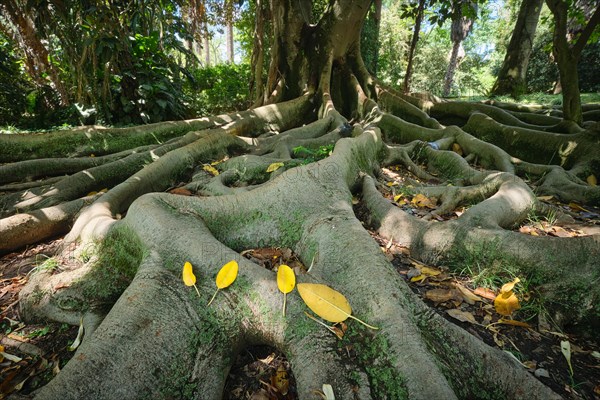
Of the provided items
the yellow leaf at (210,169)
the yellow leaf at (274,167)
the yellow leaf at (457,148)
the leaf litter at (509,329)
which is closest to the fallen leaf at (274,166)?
the yellow leaf at (274,167)

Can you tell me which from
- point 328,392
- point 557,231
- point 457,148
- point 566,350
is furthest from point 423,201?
point 328,392

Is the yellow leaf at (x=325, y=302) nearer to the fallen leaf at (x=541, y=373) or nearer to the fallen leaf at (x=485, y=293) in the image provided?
→ the fallen leaf at (x=541, y=373)

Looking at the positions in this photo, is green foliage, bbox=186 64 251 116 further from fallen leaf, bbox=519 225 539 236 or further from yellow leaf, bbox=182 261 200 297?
yellow leaf, bbox=182 261 200 297

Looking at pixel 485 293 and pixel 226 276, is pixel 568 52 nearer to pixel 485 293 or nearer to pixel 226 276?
pixel 485 293

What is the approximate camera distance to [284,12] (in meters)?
5.40

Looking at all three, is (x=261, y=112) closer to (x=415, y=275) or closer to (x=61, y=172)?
(x=61, y=172)

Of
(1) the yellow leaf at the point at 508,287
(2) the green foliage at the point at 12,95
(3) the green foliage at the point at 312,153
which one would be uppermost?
(2) the green foliage at the point at 12,95

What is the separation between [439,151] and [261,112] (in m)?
2.67

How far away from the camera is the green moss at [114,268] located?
1606 millimetres

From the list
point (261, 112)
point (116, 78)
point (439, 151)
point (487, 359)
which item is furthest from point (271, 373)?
point (116, 78)

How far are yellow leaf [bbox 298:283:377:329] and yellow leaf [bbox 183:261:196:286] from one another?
476 millimetres

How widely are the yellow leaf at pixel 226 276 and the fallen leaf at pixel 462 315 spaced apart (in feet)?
3.59

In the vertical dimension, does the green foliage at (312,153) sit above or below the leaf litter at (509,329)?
above

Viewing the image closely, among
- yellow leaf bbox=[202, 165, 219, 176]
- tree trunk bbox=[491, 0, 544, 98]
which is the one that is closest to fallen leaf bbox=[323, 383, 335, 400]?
yellow leaf bbox=[202, 165, 219, 176]
